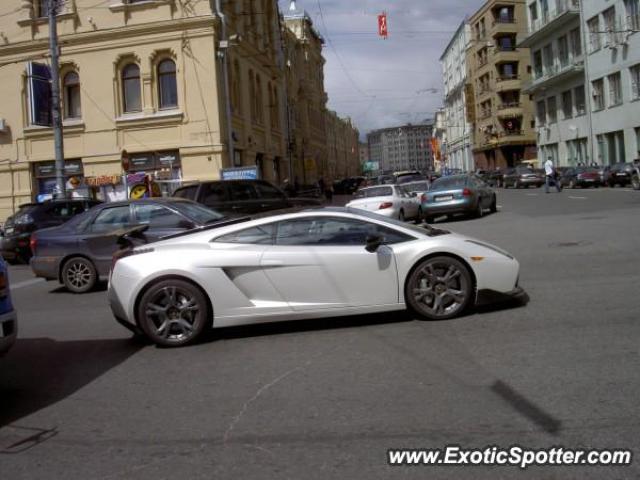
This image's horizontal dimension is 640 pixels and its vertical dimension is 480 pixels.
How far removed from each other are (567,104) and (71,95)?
39617 millimetres

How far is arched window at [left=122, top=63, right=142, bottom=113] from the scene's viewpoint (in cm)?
3002

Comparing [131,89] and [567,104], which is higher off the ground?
[567,104]

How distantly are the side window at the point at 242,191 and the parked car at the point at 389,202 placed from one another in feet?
10.4

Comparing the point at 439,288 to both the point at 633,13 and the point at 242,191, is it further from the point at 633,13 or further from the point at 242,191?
the point at 633,13

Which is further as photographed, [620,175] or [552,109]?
[552,109]

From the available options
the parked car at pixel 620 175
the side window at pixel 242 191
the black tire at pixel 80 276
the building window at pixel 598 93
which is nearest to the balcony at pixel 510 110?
the building window at pixel 598 93

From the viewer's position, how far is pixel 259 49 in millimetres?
36844

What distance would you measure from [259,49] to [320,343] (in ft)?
106

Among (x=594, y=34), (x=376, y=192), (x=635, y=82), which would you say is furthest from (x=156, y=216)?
(x=594, y=34)

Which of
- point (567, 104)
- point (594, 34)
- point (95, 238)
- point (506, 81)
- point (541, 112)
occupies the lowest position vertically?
point (95, 238)

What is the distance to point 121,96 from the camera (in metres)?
30.0

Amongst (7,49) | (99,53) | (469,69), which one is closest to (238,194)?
(99,53)

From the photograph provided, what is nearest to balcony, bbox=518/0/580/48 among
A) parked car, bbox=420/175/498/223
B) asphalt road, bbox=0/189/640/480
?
parked car, bbox=420/175/498/223

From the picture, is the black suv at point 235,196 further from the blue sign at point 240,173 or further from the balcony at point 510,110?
the balcony at point 510,110
